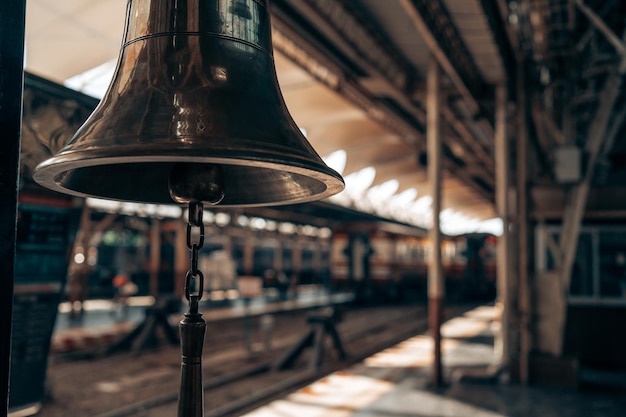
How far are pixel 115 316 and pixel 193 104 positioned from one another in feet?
47.2

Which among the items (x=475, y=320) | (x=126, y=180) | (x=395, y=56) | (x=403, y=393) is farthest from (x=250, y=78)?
(x=475, y=320)

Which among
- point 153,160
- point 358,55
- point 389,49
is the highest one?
point 389,49

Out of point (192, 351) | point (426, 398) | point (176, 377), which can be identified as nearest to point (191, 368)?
point (192, 351)

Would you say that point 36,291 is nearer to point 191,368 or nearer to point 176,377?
point 191,368

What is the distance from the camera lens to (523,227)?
731 centimetres

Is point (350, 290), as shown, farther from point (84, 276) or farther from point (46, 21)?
point (46, 21)

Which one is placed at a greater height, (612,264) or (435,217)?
(435,217)

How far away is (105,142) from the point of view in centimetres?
127

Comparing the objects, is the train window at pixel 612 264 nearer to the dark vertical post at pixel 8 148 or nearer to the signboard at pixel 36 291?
the signboard at pixel 36 291

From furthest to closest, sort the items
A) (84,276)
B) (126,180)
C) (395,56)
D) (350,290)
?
1. (350,290)
2. (84,276)
3. (395,56)
4. (126,180)

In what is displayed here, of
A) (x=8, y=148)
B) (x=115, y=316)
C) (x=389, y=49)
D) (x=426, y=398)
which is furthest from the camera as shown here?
(x=115, y=316)

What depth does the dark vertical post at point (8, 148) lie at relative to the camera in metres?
1.36

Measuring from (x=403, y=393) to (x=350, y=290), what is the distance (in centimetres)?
1567

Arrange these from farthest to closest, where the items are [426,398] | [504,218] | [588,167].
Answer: [504,218]
[588,167]
[426,398]
